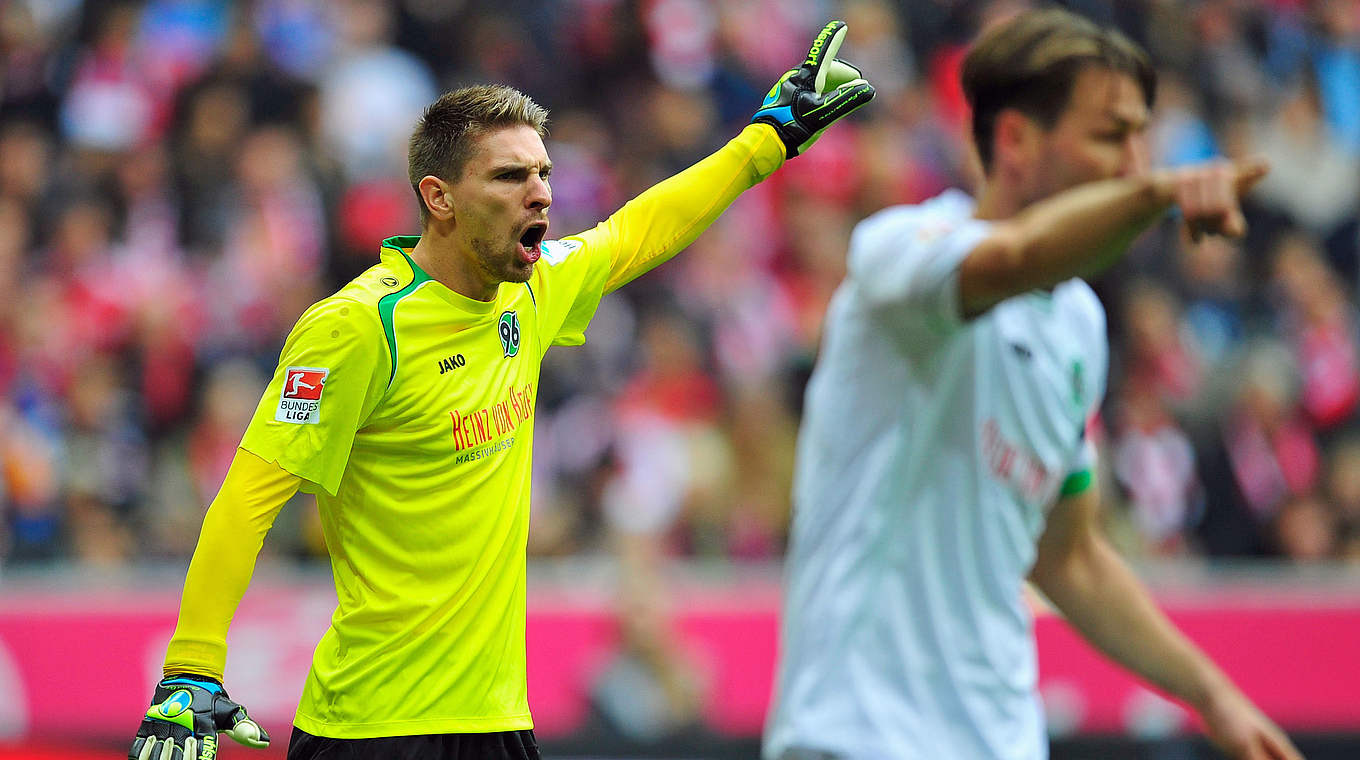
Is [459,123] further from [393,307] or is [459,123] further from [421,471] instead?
[421,471]

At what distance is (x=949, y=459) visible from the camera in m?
3.24

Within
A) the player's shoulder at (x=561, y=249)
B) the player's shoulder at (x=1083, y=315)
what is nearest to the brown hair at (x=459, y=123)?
the player's shoulder at (x=561, y=249)

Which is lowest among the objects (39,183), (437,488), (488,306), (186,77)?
(437,488)

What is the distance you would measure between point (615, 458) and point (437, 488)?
221 inches

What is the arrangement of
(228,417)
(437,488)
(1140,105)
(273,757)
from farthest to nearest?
(228,417) → (273,757) → (437,488) → (1140,105)

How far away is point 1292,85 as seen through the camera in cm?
1226

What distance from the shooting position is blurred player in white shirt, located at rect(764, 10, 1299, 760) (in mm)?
3135

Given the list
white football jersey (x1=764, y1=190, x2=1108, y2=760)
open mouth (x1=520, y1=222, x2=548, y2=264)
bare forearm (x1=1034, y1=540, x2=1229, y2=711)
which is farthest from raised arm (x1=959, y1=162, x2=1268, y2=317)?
open mouth (x1=520, y1=222, x2=548, y2=264)

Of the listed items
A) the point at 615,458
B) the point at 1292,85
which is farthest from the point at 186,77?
the point at 1292,85

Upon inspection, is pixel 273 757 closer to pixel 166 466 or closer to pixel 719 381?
pixel 166 466

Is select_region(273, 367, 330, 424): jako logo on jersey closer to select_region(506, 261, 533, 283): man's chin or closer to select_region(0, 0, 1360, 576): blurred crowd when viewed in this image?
select_region(506, 261, 533, 283): man's chin

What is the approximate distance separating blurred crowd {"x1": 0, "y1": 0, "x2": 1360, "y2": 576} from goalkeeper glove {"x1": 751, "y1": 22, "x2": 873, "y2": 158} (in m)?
3.85

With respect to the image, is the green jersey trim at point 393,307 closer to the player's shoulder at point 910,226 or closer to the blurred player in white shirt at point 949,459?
the blurred player in white shirt at point 949,459

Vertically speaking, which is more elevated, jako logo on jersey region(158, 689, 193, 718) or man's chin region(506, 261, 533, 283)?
man's chin region(506, 261, 533, 283)
